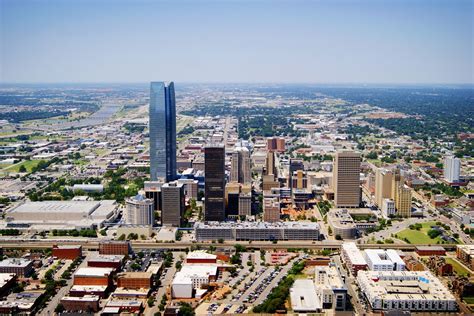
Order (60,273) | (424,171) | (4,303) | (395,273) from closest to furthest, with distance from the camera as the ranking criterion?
(4,303), (395,273), (60,273), (424,171)

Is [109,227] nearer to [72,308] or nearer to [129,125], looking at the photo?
[72,308]

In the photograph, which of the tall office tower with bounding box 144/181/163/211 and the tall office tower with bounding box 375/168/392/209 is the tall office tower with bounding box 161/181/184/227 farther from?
the tall office tower with bounding box 375/168/392/209

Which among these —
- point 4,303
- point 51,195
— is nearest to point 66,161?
point 51,195

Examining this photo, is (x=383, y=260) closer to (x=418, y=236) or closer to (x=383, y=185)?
(x=418, y=236)

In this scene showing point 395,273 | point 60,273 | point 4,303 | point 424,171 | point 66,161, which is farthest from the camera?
point 66,161

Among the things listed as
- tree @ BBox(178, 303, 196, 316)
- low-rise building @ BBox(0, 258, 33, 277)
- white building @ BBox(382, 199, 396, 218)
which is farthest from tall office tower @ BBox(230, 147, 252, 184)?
tree @ BBox(178, 303, 196, 316)

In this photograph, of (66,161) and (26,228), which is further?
(66,161)
